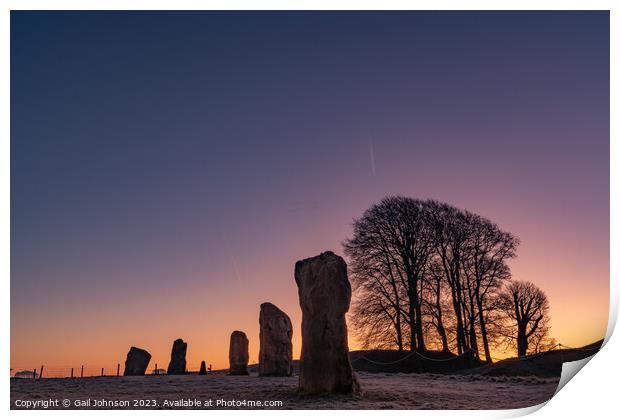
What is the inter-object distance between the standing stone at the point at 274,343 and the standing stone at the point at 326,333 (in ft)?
29.8

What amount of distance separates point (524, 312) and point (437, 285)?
365 cm

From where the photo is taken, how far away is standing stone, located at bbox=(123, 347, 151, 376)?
28.4m

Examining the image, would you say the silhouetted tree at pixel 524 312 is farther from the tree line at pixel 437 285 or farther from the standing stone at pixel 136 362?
the standing stone at pixel 136 362

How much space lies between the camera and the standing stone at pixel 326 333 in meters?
13.9

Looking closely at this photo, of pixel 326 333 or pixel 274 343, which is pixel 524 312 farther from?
pixel 326 333

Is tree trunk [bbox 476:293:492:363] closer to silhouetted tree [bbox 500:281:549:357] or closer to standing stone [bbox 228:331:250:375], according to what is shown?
silhouetted tree [bbox 500:281:549:357]

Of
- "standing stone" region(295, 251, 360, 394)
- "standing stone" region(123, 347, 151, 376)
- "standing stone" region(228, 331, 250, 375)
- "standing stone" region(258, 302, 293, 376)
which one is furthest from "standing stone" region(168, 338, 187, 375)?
"standing stone" region(295, 251, 360, 394)

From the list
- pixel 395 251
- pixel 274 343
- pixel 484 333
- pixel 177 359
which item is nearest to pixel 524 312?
pixel 484 333

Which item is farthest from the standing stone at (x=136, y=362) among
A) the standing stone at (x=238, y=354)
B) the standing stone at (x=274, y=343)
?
the standing stone at (x=274, y=343)

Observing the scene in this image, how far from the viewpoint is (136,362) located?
93.9 feet

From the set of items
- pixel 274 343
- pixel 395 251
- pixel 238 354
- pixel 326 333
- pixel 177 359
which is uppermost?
pixel 395 251

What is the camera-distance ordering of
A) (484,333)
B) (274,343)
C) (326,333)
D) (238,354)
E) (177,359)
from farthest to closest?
(177,359), (484,333), (238,354), (274,343), (326,333)

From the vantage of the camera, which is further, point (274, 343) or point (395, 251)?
point (395, 251)

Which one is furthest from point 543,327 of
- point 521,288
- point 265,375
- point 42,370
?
point 42,370
